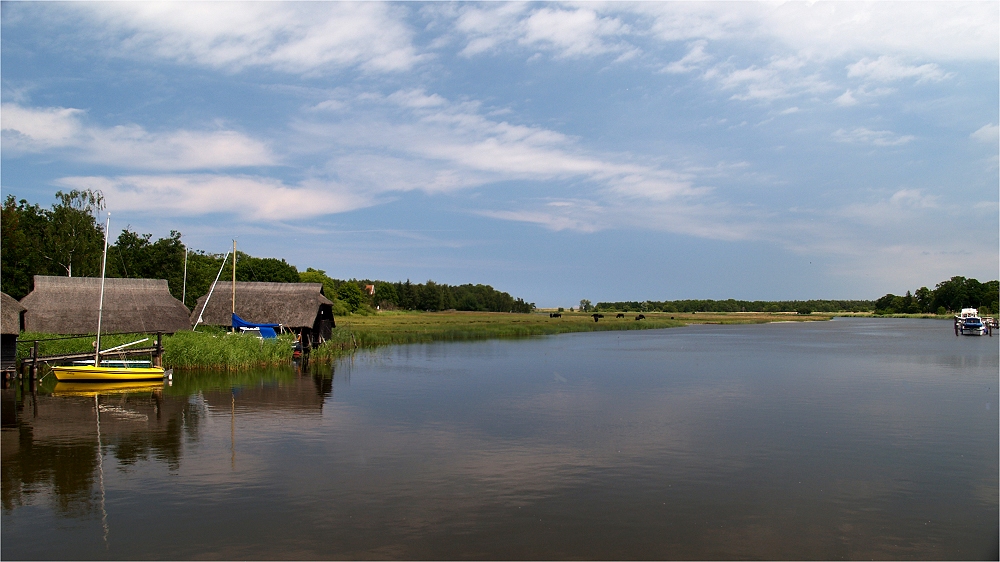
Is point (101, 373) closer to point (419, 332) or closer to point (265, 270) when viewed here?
point (419, 332)

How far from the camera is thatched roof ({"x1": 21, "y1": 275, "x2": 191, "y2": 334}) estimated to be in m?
34.4

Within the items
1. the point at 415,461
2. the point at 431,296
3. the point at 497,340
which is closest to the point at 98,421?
the point at 415,461

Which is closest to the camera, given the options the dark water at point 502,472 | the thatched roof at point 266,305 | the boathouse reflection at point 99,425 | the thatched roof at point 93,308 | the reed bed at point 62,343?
the dark water at point 502,472

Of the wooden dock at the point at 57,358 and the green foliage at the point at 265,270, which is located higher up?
the green foliage at the point at 265,270

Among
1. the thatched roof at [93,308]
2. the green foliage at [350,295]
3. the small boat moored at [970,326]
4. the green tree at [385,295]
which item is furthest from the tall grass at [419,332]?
the green tree at [385,295]

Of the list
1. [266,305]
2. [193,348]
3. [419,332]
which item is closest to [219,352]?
Result: [193,348]

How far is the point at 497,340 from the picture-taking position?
6325 centimetres

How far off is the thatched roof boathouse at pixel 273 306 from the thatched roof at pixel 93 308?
4.39 m

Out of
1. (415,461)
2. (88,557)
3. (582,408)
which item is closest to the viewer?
(88,557)

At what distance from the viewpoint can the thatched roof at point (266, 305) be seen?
142 feet

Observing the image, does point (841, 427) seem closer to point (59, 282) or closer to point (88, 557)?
point (88, 557)

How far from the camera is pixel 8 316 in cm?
2612

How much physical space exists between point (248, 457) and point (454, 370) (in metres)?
20.5

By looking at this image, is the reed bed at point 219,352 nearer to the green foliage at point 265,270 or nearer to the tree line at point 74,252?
the tree line at point 74,252
